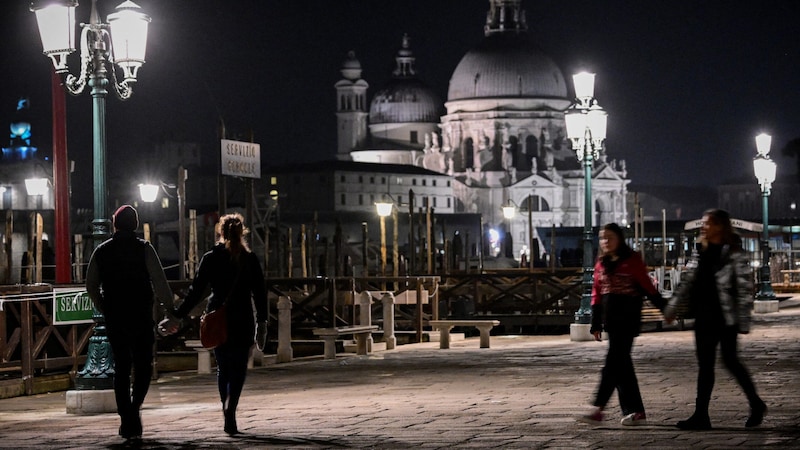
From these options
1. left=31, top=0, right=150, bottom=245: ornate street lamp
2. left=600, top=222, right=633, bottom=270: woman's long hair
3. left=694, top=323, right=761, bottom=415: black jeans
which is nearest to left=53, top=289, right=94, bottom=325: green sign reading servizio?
left=31, top=0, right=150, bottom=245: ornate street lamp

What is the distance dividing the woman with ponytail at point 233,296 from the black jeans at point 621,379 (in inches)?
87.0

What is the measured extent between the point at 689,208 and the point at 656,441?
178m

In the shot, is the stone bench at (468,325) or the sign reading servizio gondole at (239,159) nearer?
the sign reading servizio gondole at (239,159)

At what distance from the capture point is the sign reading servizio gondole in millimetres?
20219

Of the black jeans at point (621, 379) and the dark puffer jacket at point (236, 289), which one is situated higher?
the dark puffer jacket at point (236, 289)

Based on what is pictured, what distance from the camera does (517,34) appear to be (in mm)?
135125

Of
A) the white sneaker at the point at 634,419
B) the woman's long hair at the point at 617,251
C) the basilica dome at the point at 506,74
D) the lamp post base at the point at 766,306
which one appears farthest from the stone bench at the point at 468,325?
the basilica dome at the point at 506,74

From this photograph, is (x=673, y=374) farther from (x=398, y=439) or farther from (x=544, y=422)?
(x=398, y=439)

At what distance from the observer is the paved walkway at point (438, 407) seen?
9141 mm

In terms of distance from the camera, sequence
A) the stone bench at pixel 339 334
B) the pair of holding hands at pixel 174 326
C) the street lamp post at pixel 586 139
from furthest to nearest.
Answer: the street lamp post at pixel 586 139, the stone bench at pixel 339 334, the pair of holding hands at pixel 174 326

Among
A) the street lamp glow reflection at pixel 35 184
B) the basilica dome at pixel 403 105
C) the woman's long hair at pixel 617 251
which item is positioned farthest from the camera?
the basilica dome at pixel 403 105

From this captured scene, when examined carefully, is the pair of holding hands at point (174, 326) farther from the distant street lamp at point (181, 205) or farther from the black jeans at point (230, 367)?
the distant street lamp at point (181, 205)

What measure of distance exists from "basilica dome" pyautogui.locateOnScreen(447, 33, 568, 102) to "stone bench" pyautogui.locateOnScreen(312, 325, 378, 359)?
108935 millimetres

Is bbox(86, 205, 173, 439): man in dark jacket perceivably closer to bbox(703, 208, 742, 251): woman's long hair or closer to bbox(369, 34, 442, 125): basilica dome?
bbox(703, 208, 742, 251): woman's long hair
